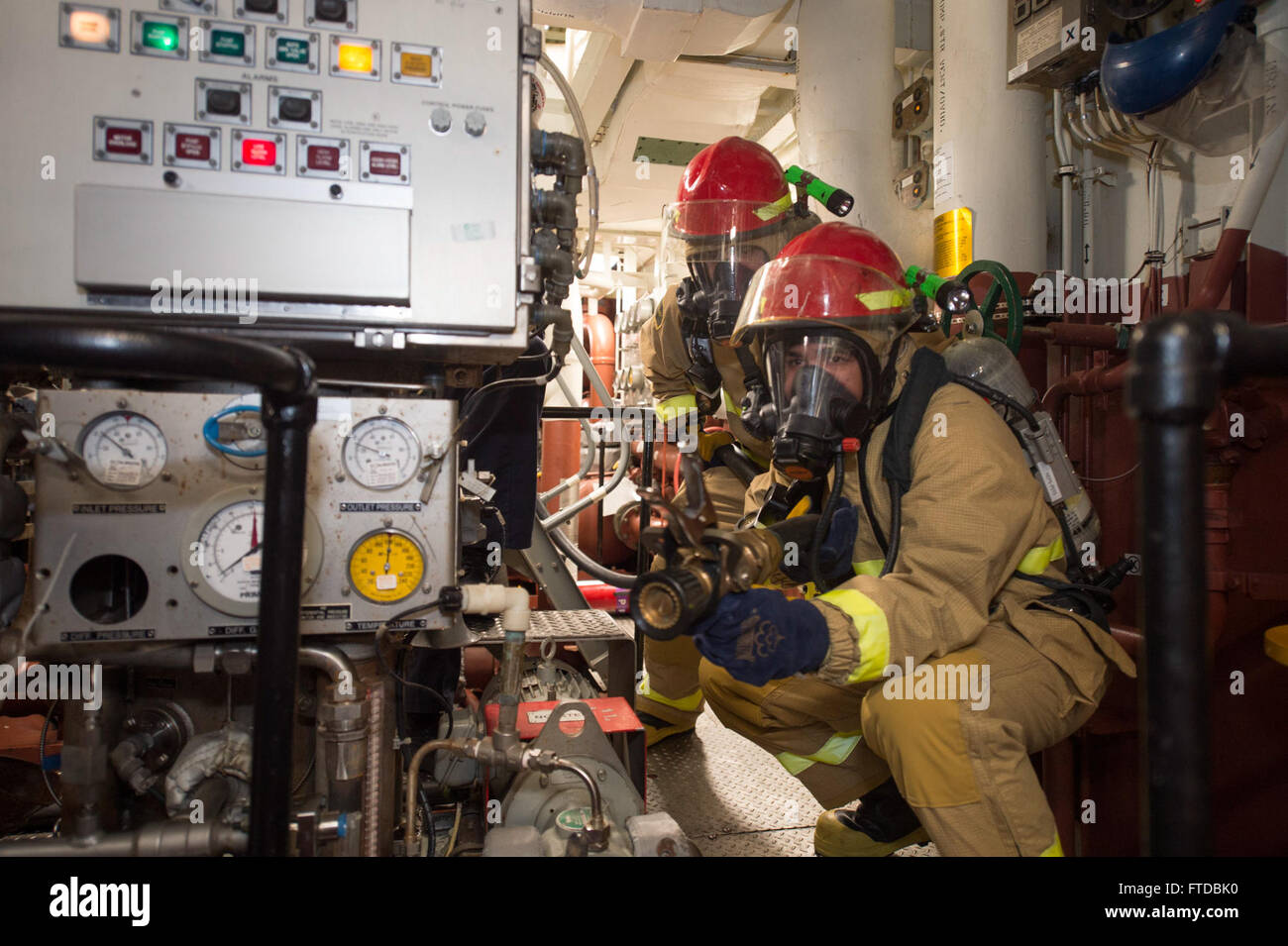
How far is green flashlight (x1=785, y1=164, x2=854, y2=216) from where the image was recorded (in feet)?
9.26

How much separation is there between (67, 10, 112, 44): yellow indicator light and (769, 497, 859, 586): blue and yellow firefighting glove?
1.52 metres

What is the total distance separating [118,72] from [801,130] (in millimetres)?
3045

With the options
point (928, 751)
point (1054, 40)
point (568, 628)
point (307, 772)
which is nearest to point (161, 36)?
point (307, 772)

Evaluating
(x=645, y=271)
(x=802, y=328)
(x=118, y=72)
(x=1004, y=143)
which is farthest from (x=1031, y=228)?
(x=645, y=271)

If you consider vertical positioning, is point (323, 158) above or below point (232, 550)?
above

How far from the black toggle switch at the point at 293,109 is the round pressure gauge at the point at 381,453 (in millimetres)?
494

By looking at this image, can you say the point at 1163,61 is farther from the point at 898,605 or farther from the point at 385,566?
the point at 385,566

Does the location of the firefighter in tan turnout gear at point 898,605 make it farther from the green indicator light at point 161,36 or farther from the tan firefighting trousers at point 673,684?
the green indicator light at point 161,36

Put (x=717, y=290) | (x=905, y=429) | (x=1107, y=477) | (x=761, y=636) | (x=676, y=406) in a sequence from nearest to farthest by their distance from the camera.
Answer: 1. (x=761, y=636)
2. (x=905, y=429)
3. (x=1107, y=477)
4. (x=717, y=290)
5. (x=676, y=406)

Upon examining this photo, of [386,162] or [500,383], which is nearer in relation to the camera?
[386,162]

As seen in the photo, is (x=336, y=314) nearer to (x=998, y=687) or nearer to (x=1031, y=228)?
(x=998, y=687)

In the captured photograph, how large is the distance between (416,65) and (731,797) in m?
2.20

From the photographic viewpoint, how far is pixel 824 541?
1.90m

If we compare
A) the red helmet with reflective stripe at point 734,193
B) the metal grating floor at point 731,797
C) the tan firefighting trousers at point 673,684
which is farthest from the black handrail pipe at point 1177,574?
the red helmet with reflective stripe at point 734,193
